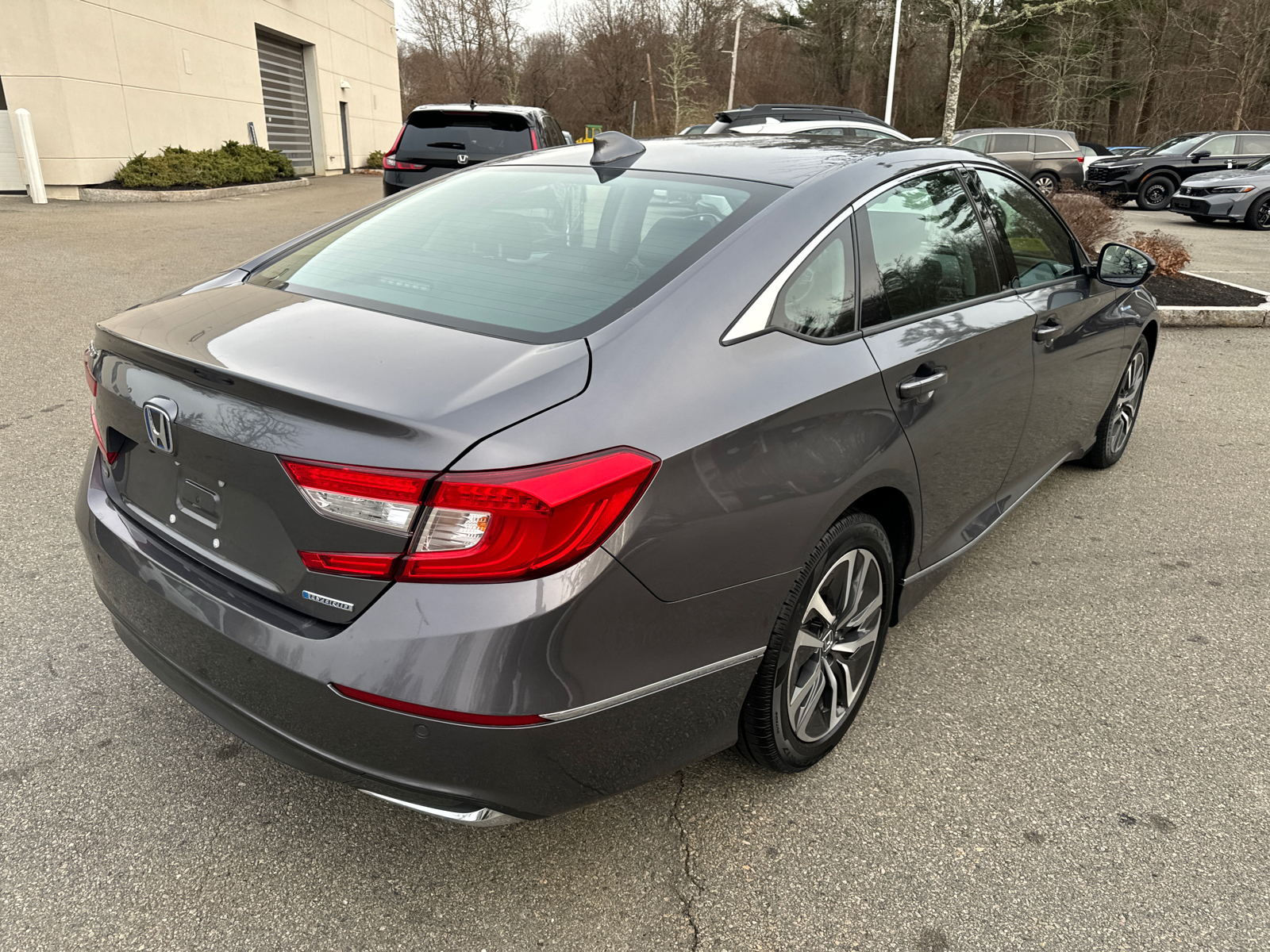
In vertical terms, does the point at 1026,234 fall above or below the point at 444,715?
above

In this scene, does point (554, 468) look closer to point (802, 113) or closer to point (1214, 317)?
point (1214, 317)

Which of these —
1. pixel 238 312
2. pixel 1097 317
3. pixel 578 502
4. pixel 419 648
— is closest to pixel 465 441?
pixel 578 502

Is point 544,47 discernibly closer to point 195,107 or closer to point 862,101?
point 862,101

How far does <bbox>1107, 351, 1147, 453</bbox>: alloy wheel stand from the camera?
462 cm

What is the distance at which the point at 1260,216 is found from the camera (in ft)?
58.1

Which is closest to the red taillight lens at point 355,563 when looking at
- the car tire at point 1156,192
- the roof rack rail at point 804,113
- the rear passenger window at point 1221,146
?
the roof rack rail at point 804,113

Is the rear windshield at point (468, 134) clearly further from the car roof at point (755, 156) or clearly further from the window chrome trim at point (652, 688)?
the window chrome trim at point (652, 688)

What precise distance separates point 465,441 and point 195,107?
21.3 meters

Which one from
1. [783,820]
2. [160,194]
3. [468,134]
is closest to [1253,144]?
[468,134]

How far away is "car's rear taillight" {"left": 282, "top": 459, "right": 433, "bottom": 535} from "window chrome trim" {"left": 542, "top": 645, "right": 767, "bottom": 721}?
18.2 inches

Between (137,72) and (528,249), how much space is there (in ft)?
60.9

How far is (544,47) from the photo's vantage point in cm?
5884

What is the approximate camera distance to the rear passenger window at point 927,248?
2.59 meters

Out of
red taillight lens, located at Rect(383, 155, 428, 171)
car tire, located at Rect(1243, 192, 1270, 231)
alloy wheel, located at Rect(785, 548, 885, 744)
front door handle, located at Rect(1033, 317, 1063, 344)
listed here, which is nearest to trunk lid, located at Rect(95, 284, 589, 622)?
alloy wheel, located at Rect(785, 548, 885, 744)
